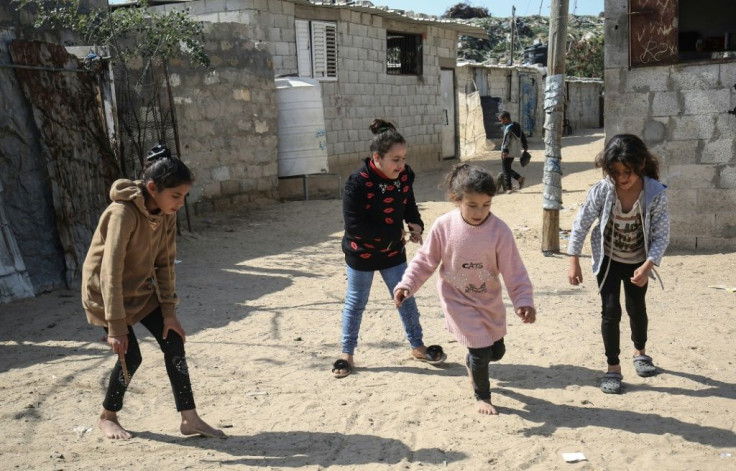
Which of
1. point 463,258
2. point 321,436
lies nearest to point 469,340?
point 463,258

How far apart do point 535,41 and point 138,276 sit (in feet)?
117

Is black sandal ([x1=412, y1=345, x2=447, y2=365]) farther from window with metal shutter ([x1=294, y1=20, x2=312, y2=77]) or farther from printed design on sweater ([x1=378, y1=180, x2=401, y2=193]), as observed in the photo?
window with metal shutter ([x1=294, y1=20, x2=312, y2=77])

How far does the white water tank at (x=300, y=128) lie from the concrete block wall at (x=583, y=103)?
19541mm

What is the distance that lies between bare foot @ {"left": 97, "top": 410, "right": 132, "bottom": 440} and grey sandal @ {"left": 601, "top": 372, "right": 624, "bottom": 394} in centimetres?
264

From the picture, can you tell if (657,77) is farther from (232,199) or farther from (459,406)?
(232,199)

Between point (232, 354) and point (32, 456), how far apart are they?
1744 millimetres

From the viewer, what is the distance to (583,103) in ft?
102

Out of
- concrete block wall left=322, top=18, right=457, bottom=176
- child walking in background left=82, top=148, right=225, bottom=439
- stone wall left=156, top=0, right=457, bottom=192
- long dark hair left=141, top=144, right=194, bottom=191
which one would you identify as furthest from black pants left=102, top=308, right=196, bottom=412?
concrete block wall left=322, top=18, right=457, bottom=176

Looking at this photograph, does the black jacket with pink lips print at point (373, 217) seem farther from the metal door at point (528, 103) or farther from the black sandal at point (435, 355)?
the metal door at point (528, 103)

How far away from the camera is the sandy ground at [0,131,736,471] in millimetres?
3404

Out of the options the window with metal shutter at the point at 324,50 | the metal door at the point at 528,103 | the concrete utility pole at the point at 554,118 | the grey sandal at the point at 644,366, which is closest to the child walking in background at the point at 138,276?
the grey sandal at the point at 644,366

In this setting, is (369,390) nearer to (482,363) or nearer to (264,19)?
(482,363)

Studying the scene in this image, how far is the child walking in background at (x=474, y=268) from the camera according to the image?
3514 mm

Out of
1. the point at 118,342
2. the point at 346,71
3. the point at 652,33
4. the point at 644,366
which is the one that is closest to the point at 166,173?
the point at 118,342
